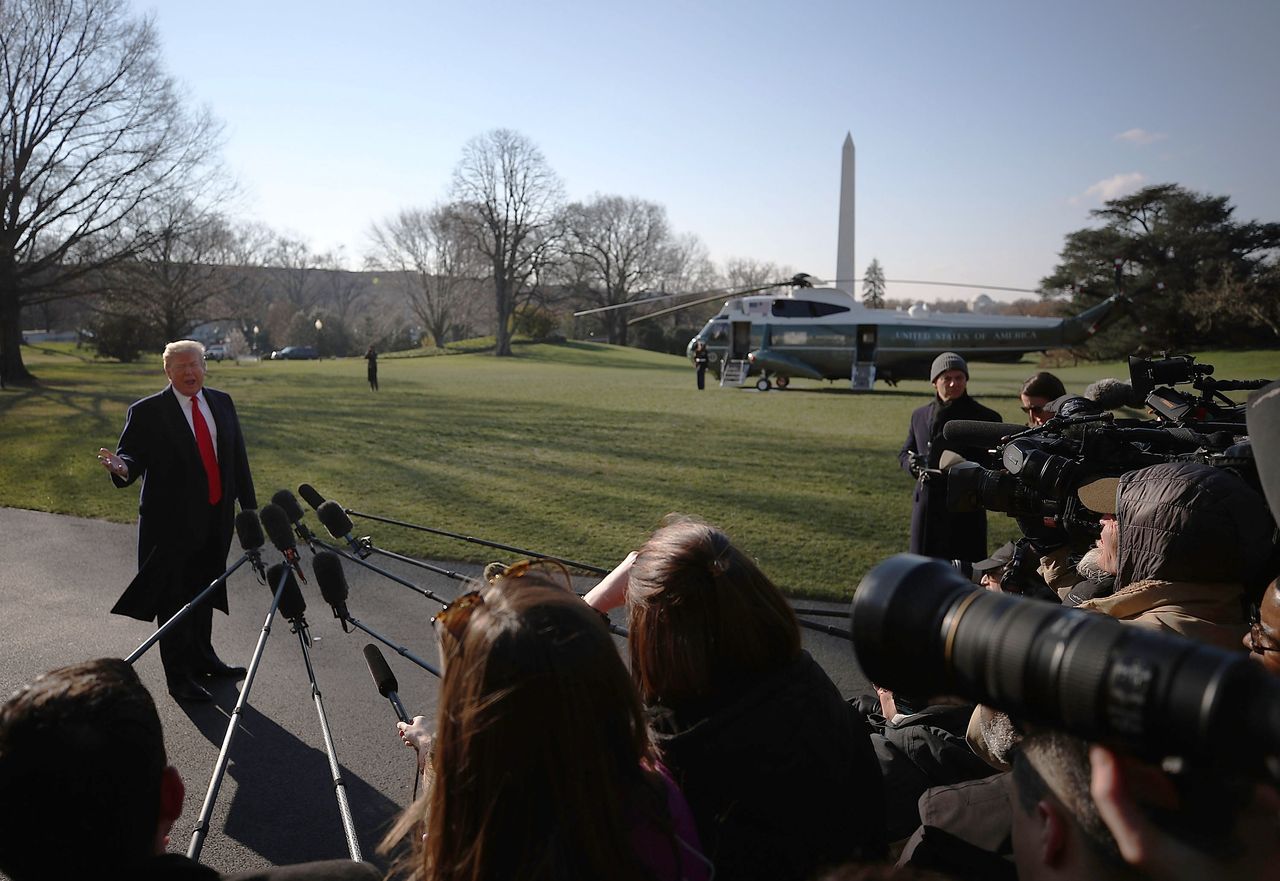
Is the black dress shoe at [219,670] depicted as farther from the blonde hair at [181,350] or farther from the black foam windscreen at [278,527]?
the blonde hair at [181,350]

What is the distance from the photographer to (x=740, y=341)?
33688 mm

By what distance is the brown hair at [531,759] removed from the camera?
58.0 inches

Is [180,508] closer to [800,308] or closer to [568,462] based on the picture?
[568,462]

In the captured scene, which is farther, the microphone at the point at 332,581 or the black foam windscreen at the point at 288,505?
the black foam windscreen at the point at 288,505

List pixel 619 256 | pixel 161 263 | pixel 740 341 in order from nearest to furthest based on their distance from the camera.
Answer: pixel 740 341, pixel 161 263, pixel 619 256

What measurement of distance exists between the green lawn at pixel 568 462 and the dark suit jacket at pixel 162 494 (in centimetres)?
356

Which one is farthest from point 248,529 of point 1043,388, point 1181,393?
point 1043,388

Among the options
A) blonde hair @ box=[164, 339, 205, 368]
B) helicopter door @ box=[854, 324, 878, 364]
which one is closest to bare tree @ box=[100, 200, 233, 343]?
helicopter door @ box=[854, 324, 878, 364]

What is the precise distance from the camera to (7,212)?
104 ft

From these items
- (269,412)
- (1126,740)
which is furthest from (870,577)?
(269,412)

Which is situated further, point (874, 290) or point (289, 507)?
point (874, 290)

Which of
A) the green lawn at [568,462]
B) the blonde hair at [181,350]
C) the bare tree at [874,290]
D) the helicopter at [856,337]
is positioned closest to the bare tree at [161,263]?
the green lawn at [568,462]

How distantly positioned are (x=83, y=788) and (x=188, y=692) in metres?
4.24

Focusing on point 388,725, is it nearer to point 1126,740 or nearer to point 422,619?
point 422,619
